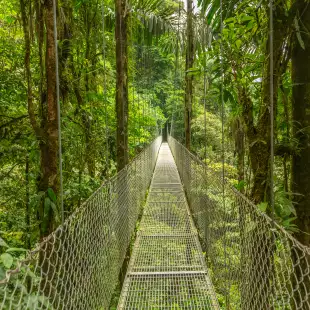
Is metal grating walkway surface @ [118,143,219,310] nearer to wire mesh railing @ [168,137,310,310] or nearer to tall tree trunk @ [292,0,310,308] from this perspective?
wire mesh railing @ [168,137,310,310]

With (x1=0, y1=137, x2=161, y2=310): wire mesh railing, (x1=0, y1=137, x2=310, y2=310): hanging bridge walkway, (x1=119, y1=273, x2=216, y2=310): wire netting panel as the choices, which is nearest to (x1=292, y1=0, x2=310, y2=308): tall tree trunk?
(x1=0, y1=137, x2=310, y2=310): hanging bridge walkway

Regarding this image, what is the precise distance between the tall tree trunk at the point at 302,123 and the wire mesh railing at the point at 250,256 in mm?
139

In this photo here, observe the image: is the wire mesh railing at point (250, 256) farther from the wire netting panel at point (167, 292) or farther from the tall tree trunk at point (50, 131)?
the tall tree trunk at point (50, 131)

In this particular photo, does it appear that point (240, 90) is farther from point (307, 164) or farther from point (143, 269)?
point (143, 269)

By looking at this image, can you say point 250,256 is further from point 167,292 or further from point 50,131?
point 50,131

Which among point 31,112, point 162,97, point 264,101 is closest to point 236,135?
point 264,101

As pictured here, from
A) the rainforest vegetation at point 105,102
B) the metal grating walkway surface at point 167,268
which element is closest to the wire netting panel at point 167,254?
the metal grating walkway surface at point 167,268

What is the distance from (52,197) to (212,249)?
1110 mm

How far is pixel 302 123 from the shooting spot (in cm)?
149

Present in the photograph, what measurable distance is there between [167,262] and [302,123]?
4.74 ft

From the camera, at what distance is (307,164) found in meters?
1.48

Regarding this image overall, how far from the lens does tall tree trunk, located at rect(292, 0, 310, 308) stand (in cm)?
147

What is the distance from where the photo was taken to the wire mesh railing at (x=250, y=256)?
968 mm

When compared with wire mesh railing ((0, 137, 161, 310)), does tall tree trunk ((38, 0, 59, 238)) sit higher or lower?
higher
